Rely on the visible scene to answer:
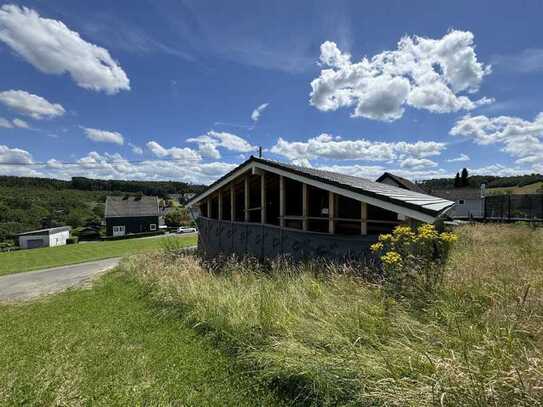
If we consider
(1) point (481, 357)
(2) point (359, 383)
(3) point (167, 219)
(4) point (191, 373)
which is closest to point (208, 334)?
(4) point (191, 373)

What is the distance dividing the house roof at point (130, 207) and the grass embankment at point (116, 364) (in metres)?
43.1

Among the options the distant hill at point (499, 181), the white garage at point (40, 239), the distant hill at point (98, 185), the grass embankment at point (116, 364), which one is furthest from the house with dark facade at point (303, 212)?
the distant hill at point (98, 185)

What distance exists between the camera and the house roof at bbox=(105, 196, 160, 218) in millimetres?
44156

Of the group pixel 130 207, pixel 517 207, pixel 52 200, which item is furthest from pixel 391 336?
pixel 52 200

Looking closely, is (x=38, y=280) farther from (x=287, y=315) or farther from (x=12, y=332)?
(x=287, y=315)

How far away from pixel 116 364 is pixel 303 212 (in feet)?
18.9

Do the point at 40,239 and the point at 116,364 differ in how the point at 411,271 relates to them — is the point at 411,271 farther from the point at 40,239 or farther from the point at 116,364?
the point at 40,239

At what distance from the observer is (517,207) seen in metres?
23.1

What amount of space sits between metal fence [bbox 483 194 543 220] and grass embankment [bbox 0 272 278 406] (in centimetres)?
2763

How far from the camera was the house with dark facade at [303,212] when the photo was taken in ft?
20.7

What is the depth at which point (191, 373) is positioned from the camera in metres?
3.27

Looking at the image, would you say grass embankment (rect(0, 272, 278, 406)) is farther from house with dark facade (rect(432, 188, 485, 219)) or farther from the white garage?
the white garage

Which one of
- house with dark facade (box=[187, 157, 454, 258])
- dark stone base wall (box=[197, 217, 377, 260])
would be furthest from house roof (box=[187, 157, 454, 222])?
dark stone base wall (box=[197, 217, 377, 260])

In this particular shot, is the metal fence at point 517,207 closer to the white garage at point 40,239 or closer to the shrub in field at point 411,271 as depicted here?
the shrub in field at point 411,271
